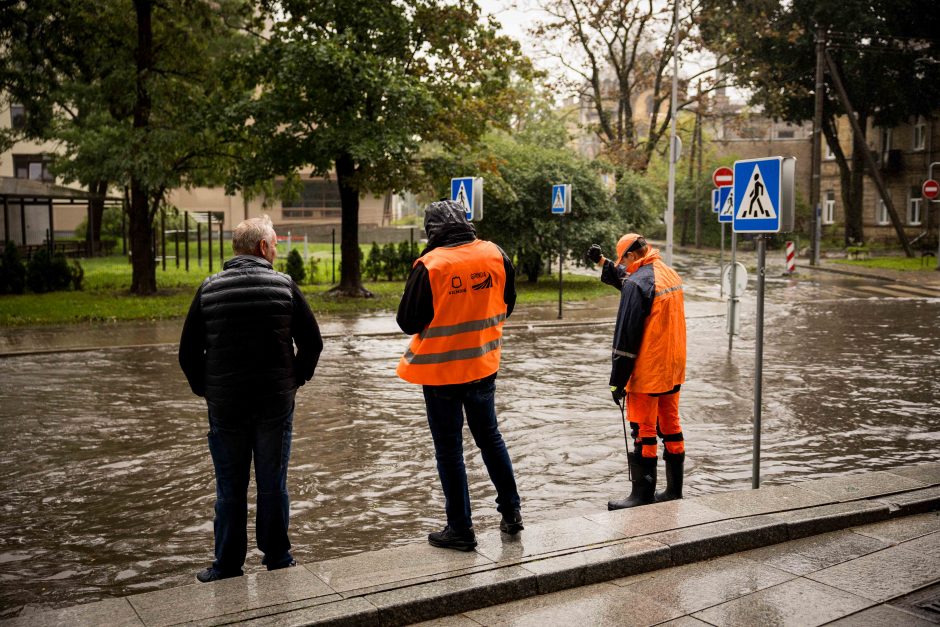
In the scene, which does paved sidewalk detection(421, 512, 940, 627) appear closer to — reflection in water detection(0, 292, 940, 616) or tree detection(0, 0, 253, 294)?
reflection in water detection(0, 292, 940, 616)

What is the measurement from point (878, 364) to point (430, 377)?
10.4 meters

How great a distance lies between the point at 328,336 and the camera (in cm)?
1694

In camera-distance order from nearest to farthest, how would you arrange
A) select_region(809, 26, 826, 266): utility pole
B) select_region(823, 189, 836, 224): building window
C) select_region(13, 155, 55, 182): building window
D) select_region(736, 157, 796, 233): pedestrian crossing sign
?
select_region(736, 157, 796, 233): pedestrian crossing sign → select_region(809, 26, 826, 266): utility pole → select_region(823, 189, 836, 224): building window → select_region(13, 155, 55, 182): building window

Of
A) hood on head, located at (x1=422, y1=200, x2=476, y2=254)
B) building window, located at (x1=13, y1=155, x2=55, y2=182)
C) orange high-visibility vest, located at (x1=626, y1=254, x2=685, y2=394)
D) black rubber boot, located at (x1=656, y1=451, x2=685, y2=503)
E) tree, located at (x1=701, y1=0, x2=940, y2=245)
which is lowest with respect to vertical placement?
black rubber boot, located at (x1=656, y1=451, x2=685, y2=503)

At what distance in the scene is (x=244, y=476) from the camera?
17.0 ft

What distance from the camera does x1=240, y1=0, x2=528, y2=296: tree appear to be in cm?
2005

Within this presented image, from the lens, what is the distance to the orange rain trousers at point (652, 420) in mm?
6785

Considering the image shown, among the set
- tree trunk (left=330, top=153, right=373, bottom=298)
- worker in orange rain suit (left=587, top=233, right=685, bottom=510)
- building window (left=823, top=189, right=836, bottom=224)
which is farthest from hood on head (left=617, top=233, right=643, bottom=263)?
building window (left=823, top=189, right=836, bottom=224)

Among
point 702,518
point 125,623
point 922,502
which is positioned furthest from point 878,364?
point 125,623

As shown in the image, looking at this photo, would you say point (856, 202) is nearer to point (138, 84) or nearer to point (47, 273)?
point (138, 84)

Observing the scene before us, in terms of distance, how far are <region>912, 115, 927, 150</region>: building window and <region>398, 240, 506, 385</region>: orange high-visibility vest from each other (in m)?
49.7

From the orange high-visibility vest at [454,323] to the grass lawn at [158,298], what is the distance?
14.7m

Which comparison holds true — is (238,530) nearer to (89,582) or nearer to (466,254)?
(89,582)

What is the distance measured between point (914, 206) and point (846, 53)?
10623mm
